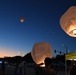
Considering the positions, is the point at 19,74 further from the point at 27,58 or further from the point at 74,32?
the point at 27,58

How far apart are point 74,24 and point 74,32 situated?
201 mm

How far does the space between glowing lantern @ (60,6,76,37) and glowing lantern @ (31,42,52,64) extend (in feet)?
5.60

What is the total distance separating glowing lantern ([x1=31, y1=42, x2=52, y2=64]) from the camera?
7.48 metres

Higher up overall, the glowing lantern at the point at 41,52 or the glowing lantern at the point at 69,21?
the glowing lantern at the point at 69,21

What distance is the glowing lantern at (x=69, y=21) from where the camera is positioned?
18.9ft

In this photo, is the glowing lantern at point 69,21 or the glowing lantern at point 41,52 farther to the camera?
the glowing lantern at point 41,52

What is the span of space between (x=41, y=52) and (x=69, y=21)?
6.56ft

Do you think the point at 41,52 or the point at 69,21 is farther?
the point at 41,52

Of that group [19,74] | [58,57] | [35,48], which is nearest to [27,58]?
[58,57]

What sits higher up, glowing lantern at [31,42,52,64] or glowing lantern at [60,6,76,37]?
glowing lantern at [60,6,76,37]

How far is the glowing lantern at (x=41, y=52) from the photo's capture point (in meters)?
7.48

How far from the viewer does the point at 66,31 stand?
5.99 meters

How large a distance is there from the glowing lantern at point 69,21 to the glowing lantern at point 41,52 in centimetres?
171

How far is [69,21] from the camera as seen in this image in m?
5.84
